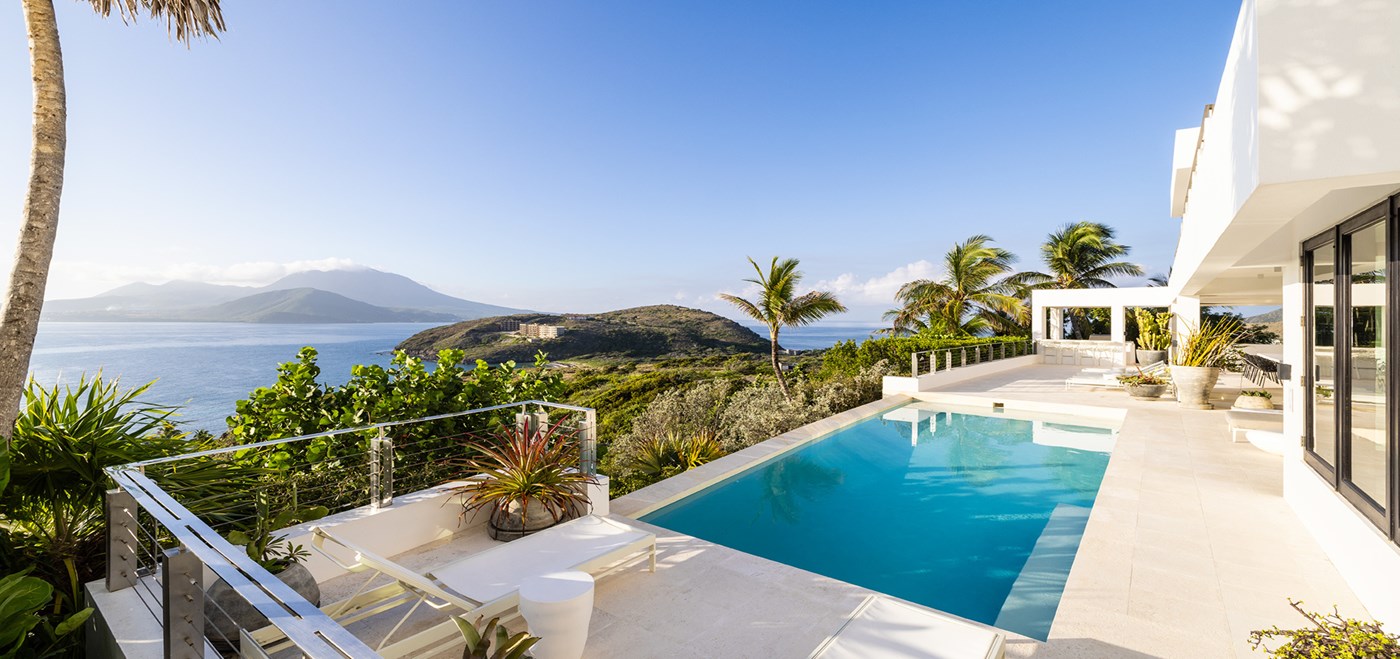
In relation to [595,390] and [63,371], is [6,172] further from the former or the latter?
[595,390]

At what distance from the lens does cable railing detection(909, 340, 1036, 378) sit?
560 inches

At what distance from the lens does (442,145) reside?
845 inches

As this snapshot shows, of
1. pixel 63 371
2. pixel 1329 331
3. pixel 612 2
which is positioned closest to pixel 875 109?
pixel 612 2

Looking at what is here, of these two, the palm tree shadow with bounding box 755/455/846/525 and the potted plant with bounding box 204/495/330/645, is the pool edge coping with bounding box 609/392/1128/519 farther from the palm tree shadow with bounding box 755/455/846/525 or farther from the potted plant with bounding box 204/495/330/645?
the potted plant with bounding box 204/495/330/645

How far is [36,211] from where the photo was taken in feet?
12.6

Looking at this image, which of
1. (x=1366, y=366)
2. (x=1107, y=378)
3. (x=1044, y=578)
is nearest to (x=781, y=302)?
(x=1107, y=378)

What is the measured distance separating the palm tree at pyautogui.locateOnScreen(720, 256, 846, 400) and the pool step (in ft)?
29.6

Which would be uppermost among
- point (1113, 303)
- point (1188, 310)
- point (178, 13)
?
point (178, 13)

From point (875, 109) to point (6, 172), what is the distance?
86.0ft

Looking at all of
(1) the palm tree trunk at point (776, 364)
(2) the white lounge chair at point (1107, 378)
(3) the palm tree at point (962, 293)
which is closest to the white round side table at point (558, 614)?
(1) the palm tree trunk at point (776, 364)

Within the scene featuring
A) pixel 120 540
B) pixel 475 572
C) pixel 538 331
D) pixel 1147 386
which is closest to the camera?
pixel 120 540

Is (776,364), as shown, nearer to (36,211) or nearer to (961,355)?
(961,355)

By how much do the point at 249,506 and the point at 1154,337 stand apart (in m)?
25.4

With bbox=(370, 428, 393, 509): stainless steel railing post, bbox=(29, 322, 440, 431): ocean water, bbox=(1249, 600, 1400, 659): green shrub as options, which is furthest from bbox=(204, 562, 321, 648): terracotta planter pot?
bbox=(29, 322, 440, 431): ocean water
